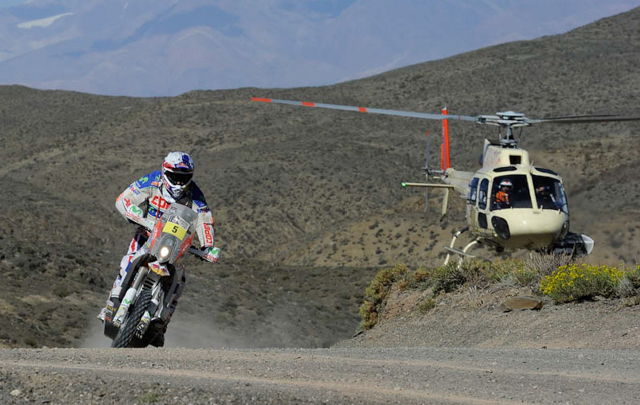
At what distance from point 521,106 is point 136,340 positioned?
7629 centimetres

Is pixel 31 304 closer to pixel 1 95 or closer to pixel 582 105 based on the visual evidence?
pixel 582 105

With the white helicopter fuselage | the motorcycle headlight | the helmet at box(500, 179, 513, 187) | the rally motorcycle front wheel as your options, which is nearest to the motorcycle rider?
the rally motorcycle front wheel

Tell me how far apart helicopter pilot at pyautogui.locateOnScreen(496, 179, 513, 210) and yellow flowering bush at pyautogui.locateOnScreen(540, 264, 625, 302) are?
3624mm

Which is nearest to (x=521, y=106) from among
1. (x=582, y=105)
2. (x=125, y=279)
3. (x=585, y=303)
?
(x=582, y=105)

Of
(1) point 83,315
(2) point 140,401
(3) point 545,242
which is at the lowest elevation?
(1) point 83,315

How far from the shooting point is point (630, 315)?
1355 centimetres

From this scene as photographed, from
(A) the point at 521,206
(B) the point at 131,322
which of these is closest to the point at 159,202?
(B) the point at 131,322

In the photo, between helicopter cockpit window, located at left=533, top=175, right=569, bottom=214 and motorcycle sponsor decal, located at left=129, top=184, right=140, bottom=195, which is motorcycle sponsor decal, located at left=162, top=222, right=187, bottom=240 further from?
helicopter cockpit window, located at left=533, top=175, right=569, bottom=214

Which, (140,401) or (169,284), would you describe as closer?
(140,401)

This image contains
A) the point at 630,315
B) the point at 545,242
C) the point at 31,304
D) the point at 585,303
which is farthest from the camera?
the point at 31,304

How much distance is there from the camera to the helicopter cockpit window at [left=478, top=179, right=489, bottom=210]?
19.4m

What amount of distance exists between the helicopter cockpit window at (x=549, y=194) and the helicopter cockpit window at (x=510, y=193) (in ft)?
0.70

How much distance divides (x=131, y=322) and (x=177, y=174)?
6.02 ft

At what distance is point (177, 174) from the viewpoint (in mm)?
11141
